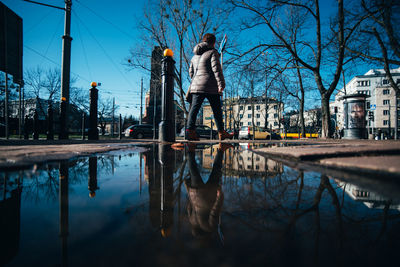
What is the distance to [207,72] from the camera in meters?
3.80

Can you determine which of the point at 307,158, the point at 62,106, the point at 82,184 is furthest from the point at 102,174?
the point at 62,106

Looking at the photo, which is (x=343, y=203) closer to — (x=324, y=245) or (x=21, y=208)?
(x=324, y=245)

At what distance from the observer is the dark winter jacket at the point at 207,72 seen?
3.69 meters

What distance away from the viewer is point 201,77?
3787mm

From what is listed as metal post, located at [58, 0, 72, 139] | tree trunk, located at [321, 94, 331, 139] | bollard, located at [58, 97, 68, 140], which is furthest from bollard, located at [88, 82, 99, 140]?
tree trunk, located at [321, 94, 331, 139]

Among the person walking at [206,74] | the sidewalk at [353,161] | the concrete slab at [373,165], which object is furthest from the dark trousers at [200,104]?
the concrete slab at [373,165]

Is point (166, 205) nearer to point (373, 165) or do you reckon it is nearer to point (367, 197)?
point (367, 197)

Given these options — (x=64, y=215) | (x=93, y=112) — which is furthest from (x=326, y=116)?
(x=64, y=215)

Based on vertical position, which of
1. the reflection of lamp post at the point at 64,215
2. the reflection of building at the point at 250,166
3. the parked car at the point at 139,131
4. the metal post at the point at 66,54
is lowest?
the reflection of lamp post at the point at 64,215

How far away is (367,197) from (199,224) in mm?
638

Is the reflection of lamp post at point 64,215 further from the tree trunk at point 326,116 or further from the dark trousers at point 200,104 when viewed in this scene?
the tree trunk at point 326,116

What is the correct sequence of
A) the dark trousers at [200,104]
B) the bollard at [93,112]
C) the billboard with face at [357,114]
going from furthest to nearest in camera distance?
the billboard with face at [357,114] → the bollard at [93,112] → the dark trousers at [200,104]

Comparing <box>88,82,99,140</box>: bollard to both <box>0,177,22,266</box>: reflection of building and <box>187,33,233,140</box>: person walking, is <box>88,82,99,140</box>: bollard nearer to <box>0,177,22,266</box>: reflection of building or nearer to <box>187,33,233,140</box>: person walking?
<box>187,33,233,140</box>: person walking

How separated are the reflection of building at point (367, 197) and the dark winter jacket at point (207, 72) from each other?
10.3 feet
